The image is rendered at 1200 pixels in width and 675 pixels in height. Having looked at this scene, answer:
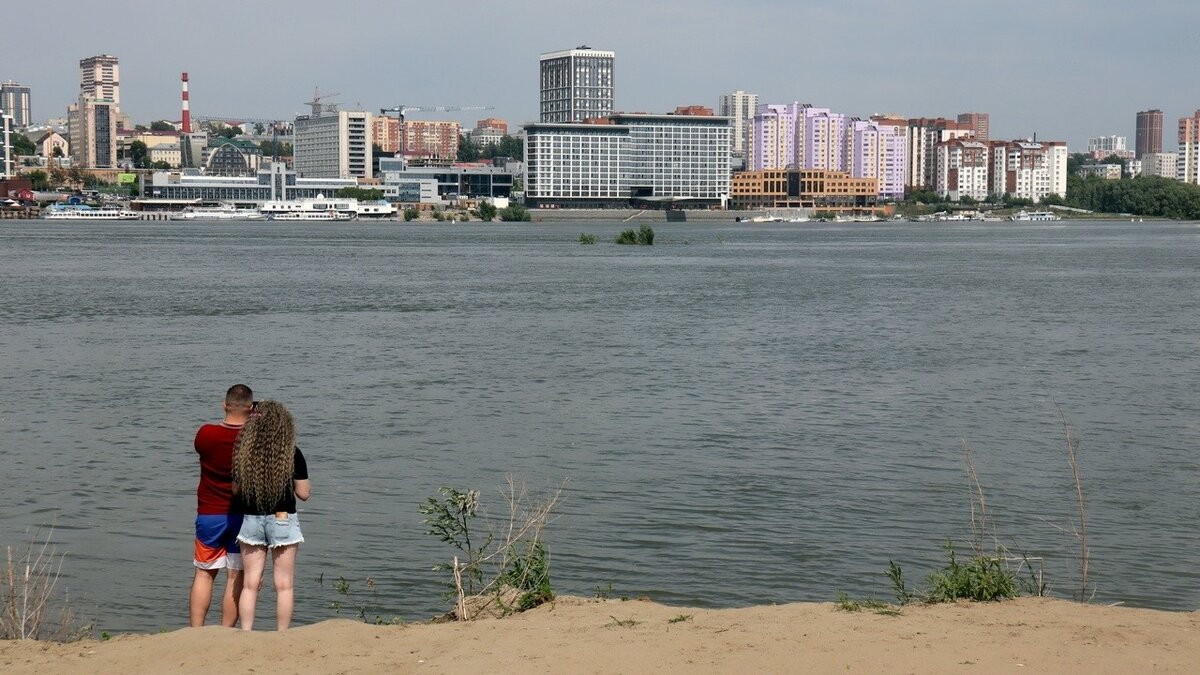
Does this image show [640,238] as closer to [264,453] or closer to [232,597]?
[232,597]

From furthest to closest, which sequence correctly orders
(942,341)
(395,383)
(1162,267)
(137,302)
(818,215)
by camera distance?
(818,215) < (1162,267) < (137,302) < (942,341) < (395,383)

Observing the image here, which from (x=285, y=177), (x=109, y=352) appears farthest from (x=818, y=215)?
(x=109, y=352)

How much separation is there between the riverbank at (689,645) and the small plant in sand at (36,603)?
443 millimetres

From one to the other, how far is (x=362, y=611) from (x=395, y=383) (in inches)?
478

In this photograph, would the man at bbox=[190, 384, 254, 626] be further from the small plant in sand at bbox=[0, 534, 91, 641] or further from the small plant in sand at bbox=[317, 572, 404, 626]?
the small plant in sand at bbox=[317, 572, 404, 626]

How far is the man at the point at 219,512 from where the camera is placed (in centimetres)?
745

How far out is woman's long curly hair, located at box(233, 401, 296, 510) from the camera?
23.7ft

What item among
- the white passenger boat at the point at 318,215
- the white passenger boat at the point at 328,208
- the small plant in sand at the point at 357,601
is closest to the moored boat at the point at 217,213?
the white passenger boat at the point at 328,208

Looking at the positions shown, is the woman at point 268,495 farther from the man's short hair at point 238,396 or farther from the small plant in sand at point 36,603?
the small plant in sand at point 36,603

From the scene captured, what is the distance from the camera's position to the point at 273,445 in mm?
7242

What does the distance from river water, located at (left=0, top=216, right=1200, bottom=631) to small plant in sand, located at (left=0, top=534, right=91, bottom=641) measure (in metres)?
0.24

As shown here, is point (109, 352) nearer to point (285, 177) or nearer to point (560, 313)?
point (560, 313)

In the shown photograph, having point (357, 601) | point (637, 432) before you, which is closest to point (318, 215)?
point (637, 432)

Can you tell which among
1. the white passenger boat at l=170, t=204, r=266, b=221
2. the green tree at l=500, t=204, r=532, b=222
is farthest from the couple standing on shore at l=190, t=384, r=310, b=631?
the white passenger boat at l=170, t=204, r=266, b=221
